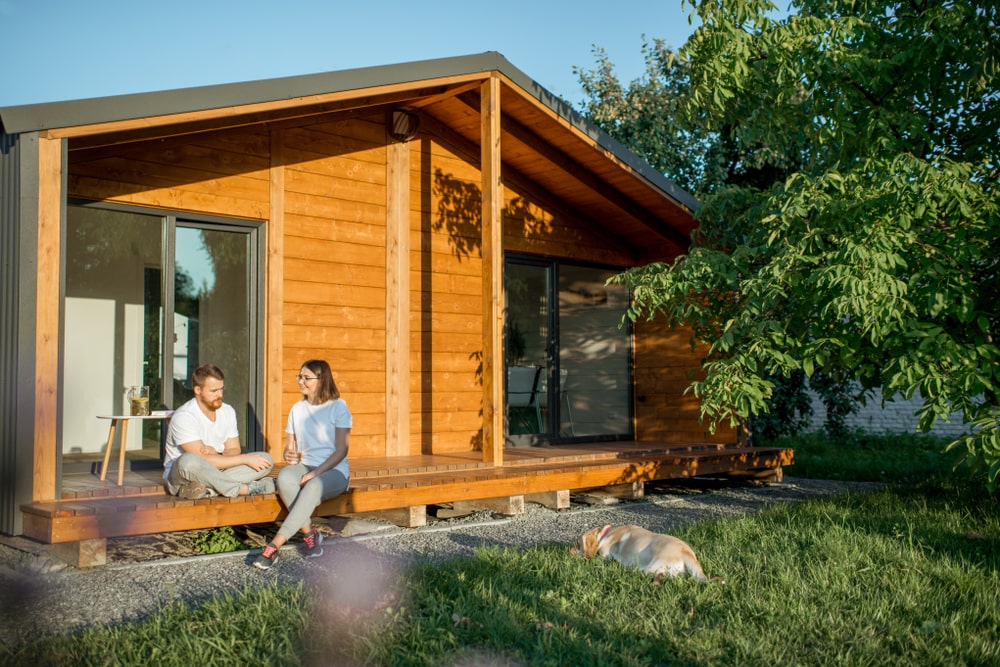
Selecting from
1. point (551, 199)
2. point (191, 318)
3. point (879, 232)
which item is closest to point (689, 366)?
point (551, 199)

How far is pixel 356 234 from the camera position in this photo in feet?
23.8

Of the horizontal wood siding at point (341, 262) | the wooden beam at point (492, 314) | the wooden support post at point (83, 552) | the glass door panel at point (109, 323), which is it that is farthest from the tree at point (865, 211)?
the glass door panel at point (109, 323)

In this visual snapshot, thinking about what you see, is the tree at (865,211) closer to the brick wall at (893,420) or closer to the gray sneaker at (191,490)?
the gray sneaker at (191,490)

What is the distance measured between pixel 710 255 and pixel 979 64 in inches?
74.5

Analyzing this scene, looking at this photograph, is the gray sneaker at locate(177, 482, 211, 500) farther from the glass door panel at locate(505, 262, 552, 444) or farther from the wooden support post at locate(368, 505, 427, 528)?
the glass door panel at locate(505, 262, 552, 444)

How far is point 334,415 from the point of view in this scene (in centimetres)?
509

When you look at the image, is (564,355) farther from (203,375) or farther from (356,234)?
(203,375)

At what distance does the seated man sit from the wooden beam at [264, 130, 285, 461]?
149cm

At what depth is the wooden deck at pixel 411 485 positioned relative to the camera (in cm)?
439

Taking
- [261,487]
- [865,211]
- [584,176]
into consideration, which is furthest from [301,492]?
[584,176]

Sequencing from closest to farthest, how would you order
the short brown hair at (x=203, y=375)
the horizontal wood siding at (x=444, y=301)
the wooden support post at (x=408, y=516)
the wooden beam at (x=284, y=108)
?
the wooden beam at (x=284, y=108), the short brown hair at (x=203, y=375), the wooden support post at (x=408, y=516), the horizontal wood siding at (x=444, y=301)

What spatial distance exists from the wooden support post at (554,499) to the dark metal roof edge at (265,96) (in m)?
3.06

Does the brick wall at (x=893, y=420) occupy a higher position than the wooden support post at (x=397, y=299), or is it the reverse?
the wooden support post at (x=397, y=299)

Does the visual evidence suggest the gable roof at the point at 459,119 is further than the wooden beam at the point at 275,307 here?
No
